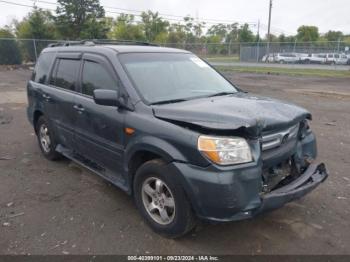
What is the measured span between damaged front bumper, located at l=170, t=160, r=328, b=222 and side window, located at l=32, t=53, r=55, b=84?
337 centimetres

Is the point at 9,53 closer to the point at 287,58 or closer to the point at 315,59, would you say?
the point at 287,58

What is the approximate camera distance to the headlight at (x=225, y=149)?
2.87m

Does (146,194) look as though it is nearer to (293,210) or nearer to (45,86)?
(293,210)

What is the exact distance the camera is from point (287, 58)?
1403 inches

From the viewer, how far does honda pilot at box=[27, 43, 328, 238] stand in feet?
9.48

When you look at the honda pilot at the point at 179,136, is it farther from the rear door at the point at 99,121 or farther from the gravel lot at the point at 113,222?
the gravel lot at the point at 113,222

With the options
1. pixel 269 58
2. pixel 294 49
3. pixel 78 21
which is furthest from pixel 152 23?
pixel 294 49

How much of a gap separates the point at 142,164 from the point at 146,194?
0.31 meters

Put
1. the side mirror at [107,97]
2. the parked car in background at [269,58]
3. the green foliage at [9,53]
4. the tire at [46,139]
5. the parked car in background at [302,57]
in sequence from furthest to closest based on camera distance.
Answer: the parked car in background at [269,58] → the parked car in background at [302,57] → the green foliage at [9,53] → the tire at [46,139] → the side mirror at [107,97]

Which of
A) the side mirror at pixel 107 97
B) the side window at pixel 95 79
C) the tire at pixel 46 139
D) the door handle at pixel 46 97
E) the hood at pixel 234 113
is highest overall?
the side window at pixel 95 79

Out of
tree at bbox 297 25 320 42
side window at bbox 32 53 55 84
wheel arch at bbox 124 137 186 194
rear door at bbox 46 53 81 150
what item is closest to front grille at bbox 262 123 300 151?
wheel arch at bbox 124 137 186 194

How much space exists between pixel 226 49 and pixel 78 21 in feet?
57.4

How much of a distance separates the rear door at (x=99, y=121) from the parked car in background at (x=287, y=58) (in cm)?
3412

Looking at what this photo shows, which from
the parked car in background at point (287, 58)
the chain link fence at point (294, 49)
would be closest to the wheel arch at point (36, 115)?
the chain link fence at point (294, 49)
